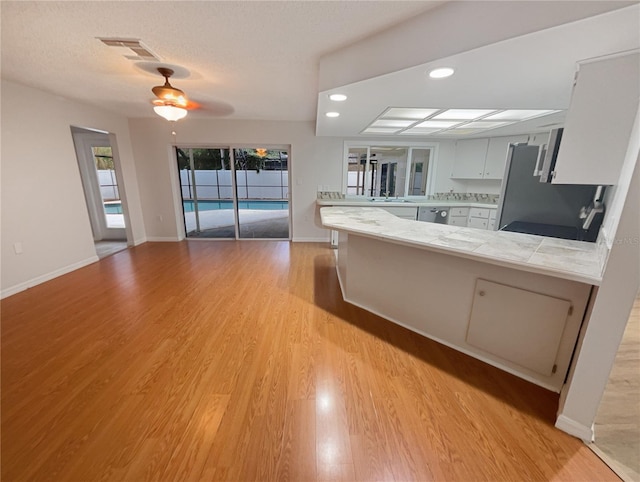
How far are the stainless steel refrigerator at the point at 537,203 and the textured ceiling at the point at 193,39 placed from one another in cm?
242

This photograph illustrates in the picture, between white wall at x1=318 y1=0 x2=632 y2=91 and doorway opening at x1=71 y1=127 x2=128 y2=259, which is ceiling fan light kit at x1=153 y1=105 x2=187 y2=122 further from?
doorway opening at x1=71 y1=127 x2=128 y2=259

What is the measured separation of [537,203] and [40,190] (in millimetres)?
6137

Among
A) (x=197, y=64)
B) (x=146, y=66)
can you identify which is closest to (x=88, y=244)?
(x=146, y=66)

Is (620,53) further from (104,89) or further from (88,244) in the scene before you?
(88,244)

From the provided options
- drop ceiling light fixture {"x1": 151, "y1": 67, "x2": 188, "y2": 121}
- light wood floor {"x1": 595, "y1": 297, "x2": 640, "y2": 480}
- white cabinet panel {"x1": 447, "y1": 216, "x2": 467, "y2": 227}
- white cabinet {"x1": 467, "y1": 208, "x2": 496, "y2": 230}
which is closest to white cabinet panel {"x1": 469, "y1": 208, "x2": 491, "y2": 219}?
white cabinet {"x1": 467, "y1": 208, "x2": 496, "y2": 230}

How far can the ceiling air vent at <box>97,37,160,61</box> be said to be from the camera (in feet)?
6.41

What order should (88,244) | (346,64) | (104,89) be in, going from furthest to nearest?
(88,244) → (104,89) → (346,64)

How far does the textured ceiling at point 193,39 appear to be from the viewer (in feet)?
5.16

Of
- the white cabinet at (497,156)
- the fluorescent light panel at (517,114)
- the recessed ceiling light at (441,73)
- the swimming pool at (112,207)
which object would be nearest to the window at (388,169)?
the white cabinet at (497,156)

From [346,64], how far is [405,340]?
2318 mm

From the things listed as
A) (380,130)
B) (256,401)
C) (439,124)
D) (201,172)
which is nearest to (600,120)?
(439,124)

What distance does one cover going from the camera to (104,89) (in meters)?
3.14

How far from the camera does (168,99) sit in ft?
8.68

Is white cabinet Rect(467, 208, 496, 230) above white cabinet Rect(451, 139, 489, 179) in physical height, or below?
below
